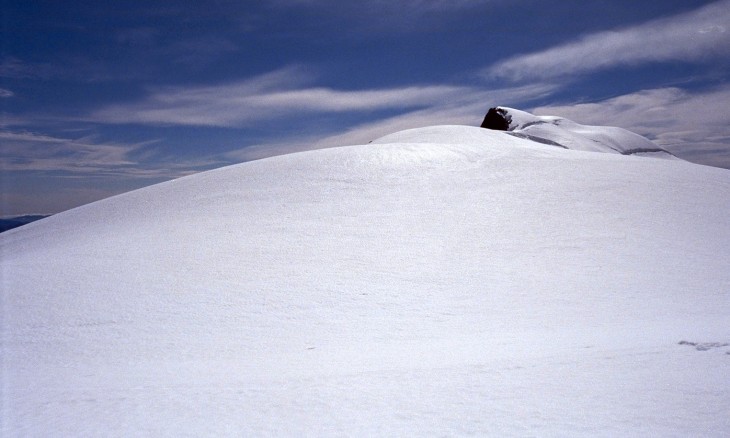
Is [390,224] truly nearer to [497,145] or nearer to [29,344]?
[29,344]

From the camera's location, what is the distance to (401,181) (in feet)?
42.7

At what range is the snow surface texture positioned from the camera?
152 inches

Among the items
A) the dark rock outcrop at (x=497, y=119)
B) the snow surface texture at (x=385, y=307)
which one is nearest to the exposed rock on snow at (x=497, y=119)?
the dark rock outcrop at (x=497, y=119)

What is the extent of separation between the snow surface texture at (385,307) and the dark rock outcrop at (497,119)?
3657cm

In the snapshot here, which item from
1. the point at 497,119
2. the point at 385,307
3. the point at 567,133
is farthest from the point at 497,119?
the point at 385,307

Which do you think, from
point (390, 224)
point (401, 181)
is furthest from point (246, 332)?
point (401, 181)

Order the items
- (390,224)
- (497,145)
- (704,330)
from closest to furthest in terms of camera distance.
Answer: (704,330) → (390,224) → (497,145)

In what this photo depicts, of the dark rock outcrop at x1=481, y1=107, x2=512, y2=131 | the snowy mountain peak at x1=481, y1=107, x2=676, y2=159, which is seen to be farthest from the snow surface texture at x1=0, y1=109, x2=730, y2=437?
the dark rock outcrop at x1=481, y1=107, x2=512, y2=131

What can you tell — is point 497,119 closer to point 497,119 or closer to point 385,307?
point 497,119

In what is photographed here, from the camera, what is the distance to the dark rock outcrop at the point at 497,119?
49.4m

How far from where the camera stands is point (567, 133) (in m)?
47.3

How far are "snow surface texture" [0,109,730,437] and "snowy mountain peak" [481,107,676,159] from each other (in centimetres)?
3332

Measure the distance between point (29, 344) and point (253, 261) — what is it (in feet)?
11.1

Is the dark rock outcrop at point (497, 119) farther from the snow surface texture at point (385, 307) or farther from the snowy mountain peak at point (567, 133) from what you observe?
the snow surface texture at point (385, 307)
